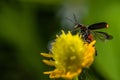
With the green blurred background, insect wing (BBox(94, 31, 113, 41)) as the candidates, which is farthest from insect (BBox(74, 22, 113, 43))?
the green blurred background

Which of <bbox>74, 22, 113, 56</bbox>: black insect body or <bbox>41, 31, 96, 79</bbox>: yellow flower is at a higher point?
<bbox>74, 22, 113, 56</bbox>: black insect body

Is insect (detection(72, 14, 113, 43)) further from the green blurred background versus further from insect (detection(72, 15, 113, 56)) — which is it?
the green blurred background

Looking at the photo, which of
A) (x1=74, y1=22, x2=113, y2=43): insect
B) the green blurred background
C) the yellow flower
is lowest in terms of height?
the yellow flower

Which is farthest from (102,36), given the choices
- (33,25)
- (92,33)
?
(33,25)

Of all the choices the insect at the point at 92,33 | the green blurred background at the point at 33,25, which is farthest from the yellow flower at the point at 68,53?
the green blurred background at the point at 33,25

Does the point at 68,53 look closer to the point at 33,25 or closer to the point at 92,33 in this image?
the point at 92,33

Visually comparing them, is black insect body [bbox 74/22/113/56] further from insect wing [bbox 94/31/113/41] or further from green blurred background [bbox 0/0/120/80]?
green blurred background [bbox 0/0/120/80]

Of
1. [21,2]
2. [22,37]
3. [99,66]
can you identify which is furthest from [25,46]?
[99,66]

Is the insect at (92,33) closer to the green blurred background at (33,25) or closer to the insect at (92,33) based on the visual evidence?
the insect at (92,33)

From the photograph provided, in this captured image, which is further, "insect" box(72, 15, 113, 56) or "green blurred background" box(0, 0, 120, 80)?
"green blurred background" box(0, 0, 120, 80)
